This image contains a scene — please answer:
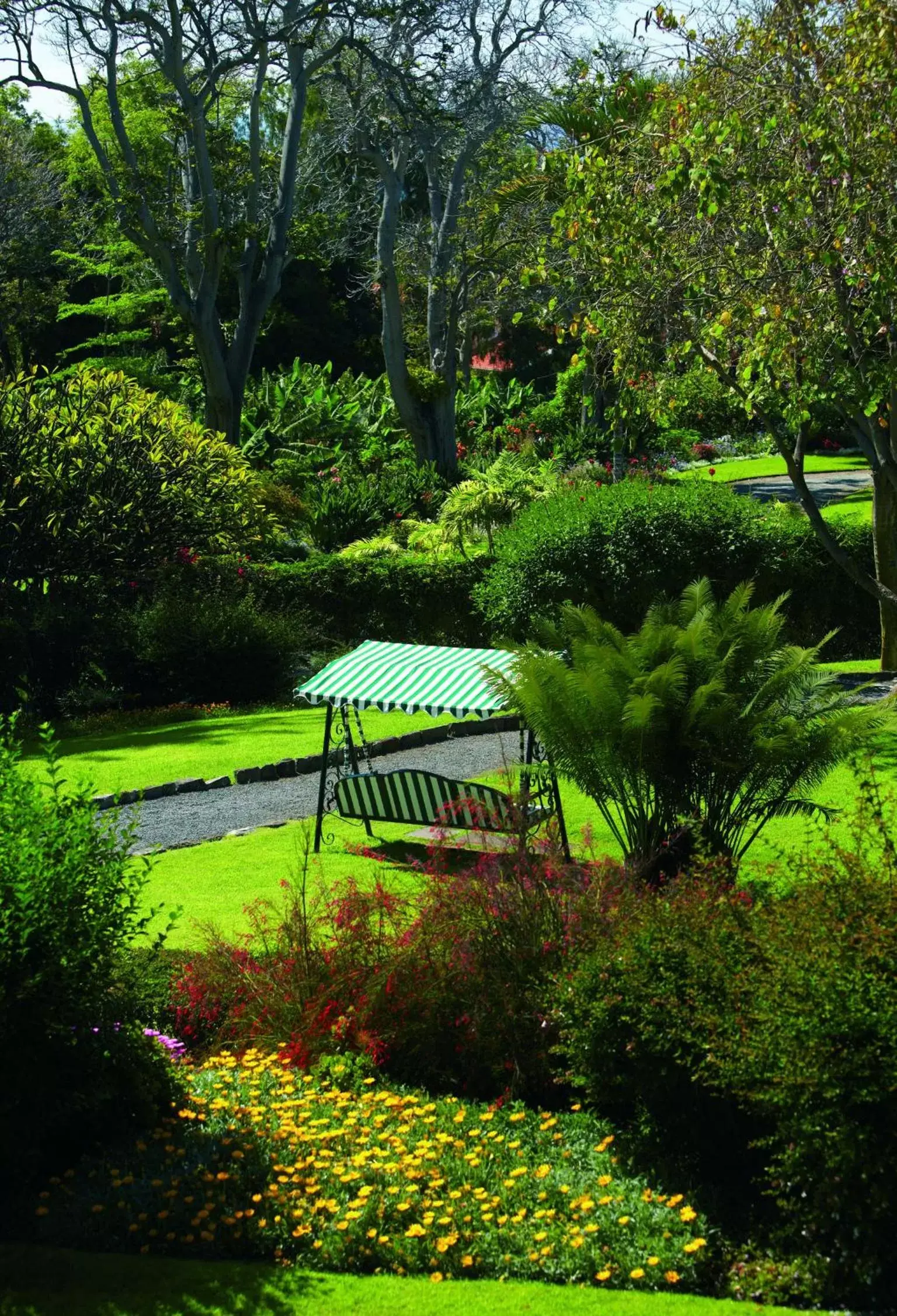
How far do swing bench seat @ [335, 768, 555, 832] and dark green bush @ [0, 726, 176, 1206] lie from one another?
309 cm

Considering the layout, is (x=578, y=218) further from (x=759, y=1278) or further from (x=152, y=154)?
(x=152, y=154)

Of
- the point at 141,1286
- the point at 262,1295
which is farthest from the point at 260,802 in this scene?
the point at 262,1295

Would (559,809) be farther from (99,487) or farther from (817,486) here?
(817,486)

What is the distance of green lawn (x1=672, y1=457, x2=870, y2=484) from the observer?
33562mm

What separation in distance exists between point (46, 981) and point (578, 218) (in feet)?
27.3

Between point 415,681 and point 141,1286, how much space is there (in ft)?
19.2

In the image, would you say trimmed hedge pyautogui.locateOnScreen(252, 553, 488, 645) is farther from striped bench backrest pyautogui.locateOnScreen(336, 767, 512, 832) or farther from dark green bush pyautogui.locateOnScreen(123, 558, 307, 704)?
striped bench backrest pyautogui.locateOnScreen(336, 767, 512, 832)

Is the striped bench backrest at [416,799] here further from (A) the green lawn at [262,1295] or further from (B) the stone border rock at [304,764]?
(A) the green lawn at [262,1295]

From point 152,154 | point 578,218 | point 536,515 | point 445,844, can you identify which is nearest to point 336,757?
point 445,844

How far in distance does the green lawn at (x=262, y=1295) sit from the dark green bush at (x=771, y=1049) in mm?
420

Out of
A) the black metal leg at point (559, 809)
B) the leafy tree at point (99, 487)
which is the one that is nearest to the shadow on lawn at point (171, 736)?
the leafy tree at point (99, 487)

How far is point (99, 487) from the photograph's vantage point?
18906 millimetres

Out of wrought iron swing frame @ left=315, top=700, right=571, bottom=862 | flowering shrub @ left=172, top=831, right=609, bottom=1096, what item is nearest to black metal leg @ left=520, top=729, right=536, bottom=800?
wrought iron swing frame @ left=315, top=700, right=571, bottom=862

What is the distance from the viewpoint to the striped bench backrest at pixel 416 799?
9.16 m
